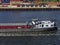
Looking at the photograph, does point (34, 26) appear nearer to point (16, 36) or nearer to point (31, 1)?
point (16, 36)

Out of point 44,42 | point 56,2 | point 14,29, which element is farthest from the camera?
point 56,2

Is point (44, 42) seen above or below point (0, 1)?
above

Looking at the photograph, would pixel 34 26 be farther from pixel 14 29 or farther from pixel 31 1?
pixel 31 1

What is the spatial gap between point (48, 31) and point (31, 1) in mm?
37916

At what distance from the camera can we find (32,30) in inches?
1453

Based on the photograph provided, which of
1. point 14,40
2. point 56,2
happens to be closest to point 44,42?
point 14,40

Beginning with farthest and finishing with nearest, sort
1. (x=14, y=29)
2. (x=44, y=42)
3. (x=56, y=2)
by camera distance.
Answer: (x=56, y=2), (x=14, y=29), (x=44, y=42)

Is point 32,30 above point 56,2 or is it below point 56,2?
above

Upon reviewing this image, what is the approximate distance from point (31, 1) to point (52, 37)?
1536 inches

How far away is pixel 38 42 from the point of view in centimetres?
3488

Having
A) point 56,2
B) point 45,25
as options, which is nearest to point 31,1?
point 56,2

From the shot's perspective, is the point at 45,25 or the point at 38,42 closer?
the point at 38,42

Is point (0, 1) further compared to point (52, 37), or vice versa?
point (0, 1)

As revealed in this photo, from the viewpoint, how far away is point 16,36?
36.2 m
